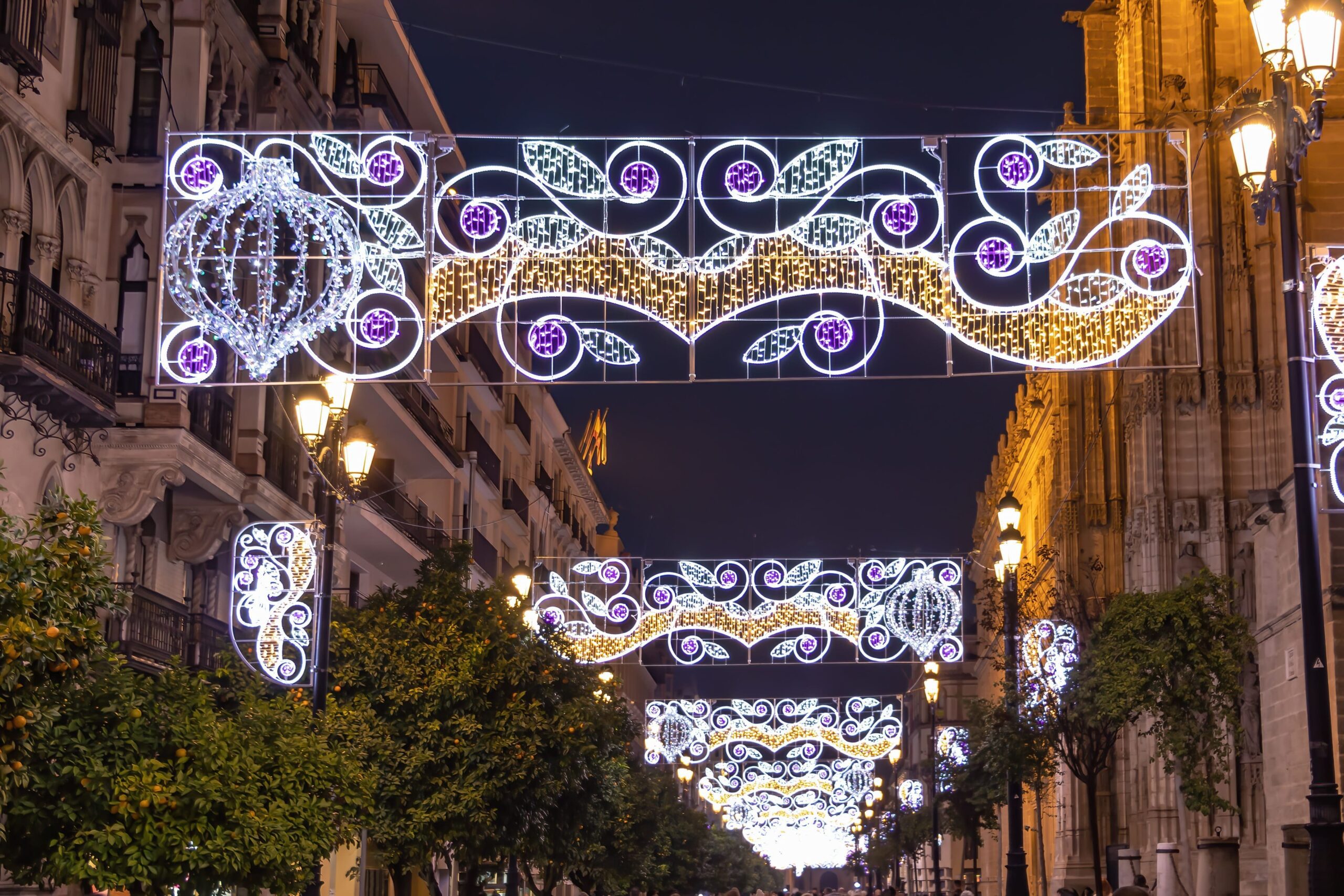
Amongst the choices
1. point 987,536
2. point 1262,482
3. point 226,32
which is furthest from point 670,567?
point 987,536

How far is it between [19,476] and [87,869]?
9765 mm

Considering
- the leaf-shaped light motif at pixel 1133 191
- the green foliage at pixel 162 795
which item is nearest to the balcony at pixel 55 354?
the green foliage at pixel 162 795

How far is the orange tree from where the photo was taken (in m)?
24.2

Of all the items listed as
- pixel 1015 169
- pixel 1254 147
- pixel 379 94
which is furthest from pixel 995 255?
pixel 379 94

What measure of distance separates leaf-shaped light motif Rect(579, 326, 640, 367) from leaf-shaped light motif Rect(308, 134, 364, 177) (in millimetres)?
3216

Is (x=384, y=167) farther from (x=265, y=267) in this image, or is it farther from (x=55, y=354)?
(x=55, y=354)

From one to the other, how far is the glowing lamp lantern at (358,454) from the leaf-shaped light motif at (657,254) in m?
3.88

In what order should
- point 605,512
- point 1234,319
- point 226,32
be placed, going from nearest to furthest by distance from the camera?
1. point 226,32
2. point 1234,319
3. point 605,512

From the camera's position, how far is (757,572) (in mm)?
37750

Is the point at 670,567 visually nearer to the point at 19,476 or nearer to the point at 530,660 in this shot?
the point at 530,660

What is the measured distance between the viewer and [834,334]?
20.6 meters

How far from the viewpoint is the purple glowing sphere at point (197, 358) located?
20.0 meters

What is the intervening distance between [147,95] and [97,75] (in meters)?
1.82

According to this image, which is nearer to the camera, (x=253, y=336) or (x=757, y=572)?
(x=253, y=336)
